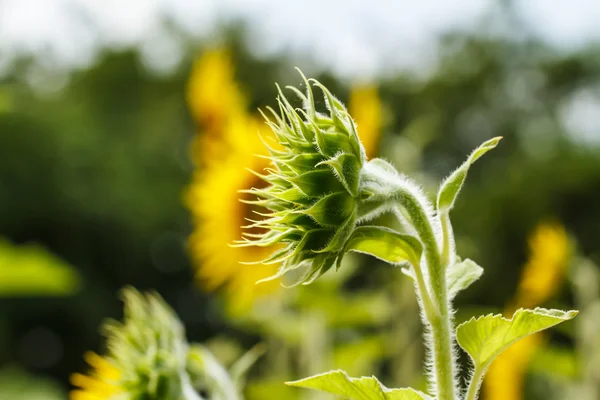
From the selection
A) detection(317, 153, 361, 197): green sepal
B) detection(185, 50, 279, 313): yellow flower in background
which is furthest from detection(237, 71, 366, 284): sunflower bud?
detection(185, 50, 279, 313): yellow flower in background

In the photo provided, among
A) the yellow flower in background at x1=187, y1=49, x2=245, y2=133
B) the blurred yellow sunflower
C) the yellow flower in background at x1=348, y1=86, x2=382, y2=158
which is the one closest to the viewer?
the blurred yellow sunflower

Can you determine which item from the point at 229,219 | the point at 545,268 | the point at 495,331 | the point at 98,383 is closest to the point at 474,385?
the point at 495,331

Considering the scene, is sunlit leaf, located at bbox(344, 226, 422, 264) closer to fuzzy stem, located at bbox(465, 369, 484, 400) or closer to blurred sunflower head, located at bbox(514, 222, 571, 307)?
fuzzy stem, located at bbox(465, 369, 484, 400)

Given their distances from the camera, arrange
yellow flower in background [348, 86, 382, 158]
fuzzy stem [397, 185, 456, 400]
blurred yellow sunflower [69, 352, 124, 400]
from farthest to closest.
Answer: yellow flower in background [348, 86, 382, 158] < blurred yellow sunflower [69, 352, 124, 400] < fuzzy stem [397, 185, 456, 400]

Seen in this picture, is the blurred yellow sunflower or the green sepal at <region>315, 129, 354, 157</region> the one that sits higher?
the green sepal at <region>315, 129, 354, 157</region>

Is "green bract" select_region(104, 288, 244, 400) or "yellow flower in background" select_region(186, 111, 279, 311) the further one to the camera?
"yellow flower in background" select_region(186, 111, 279, 311)

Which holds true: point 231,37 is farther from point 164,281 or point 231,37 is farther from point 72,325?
point 72,325

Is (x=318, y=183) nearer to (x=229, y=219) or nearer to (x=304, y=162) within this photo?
(x=304, y=162)
